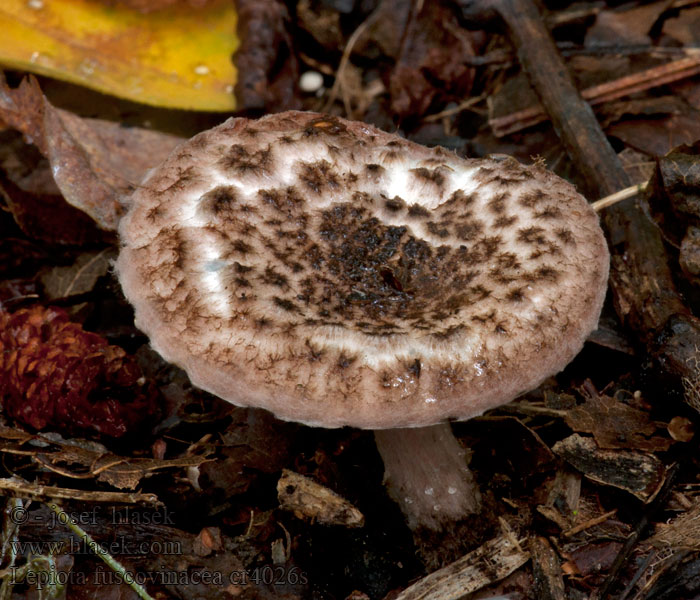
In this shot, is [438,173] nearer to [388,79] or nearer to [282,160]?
[282,160]

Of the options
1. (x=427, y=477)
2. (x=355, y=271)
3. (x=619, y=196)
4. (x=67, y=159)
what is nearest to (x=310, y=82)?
(x=67, y=159)

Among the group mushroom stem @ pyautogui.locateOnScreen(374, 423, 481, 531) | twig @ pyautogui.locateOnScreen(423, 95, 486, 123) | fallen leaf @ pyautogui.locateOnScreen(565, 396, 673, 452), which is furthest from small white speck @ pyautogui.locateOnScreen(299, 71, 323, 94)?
fallen leaf @ pyautogui.locateOnScreen(565, 396, 673, 452)

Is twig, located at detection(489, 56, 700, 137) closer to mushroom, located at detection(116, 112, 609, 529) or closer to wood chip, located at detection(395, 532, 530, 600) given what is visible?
mushroom, located at detection(116, 112, 609, 529)

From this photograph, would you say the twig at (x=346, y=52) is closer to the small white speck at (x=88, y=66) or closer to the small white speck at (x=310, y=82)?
the small white speck at (x=310, y=82)

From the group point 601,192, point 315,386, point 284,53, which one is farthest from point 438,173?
point 284,53

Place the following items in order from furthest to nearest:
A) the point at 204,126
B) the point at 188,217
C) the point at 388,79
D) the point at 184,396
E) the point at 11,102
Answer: the point at 388,79 < the point at 204,126 < the point at 11,102 < the point at 184,396 < the point at 188,217

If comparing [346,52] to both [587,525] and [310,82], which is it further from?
[587,525]
